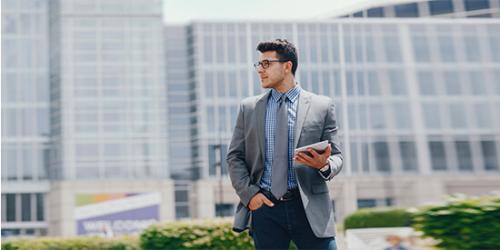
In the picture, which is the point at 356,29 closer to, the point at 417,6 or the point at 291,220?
the point at 417,6

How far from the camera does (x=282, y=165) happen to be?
3.26 meters

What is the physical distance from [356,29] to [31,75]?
2123 centimetres

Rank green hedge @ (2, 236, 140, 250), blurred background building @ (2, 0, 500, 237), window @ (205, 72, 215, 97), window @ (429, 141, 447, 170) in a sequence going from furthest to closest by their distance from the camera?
window @ (205, 72, 215, 97) < window @ (429, 141, 447, 170) < blurred background building @ (2, 0, 500, 237) < green hedge @ (2, 236, 140, 250)

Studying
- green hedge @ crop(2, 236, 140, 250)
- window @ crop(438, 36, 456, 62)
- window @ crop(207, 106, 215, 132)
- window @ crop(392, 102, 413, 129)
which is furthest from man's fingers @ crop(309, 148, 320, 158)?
window @ crop(438, 36, 456, 62)

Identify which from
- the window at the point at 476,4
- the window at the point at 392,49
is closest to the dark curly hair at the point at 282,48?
the window at the point at 392,49

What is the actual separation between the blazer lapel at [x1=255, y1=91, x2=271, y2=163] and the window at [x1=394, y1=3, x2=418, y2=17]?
170ft

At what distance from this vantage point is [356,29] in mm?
48156

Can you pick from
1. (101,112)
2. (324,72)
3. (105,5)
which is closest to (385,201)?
(324,72)

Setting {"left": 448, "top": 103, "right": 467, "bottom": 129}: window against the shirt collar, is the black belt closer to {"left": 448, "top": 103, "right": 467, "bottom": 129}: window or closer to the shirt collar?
the shirt collar

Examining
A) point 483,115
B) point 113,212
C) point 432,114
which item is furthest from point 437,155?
point 113,212

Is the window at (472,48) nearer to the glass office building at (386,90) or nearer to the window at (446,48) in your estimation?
the glass office building at (386,90)

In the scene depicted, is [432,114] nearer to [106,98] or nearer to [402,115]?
[402,115]

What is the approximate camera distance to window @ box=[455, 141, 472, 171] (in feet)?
157

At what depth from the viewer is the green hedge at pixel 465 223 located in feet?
22.1
